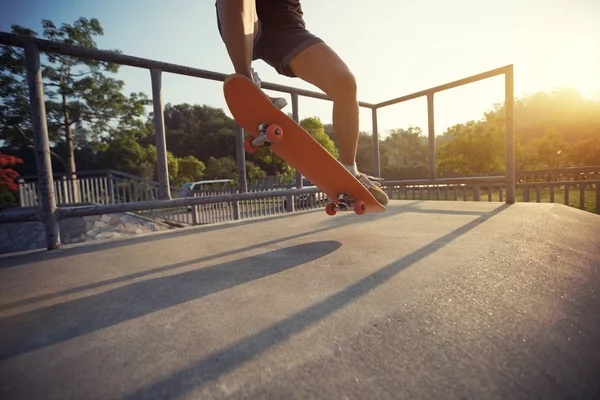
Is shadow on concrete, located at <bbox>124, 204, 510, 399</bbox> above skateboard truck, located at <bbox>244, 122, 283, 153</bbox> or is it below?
below

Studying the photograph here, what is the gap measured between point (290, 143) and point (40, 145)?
4.96ft

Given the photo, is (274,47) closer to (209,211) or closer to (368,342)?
(368,342)

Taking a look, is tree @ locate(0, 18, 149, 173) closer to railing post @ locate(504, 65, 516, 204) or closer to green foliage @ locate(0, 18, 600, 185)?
green foliage @ locate(0, 18, 600, 185)

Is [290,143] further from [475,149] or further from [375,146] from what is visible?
[475,149]

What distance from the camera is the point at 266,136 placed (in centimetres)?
157

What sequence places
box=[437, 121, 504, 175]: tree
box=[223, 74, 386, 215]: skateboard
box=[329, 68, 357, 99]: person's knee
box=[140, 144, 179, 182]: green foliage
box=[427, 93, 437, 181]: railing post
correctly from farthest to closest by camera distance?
box=[140, 144, 179, 182]: green foliage < box=[437, 121, 504, 175]: tree < box=[427, 93, 437, 181]: railing post < box=[329, 68, 357, 99]: person's knee < box=[223, 74, 386, 215]: skateboard

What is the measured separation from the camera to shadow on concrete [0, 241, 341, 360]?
0.76 metres

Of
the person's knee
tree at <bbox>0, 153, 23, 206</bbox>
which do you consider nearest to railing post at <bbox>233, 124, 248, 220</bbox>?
the person's knee

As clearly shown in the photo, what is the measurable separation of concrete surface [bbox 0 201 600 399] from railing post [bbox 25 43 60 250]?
1.02ft

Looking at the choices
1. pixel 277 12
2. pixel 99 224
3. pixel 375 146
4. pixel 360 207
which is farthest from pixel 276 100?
pixel 99 224

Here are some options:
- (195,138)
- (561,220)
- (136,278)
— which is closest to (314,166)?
(136,278)

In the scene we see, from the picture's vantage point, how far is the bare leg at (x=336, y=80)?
1771mm

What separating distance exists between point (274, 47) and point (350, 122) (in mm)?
660

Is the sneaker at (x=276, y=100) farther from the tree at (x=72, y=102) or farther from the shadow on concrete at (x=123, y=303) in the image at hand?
the tree at (x=72, y=102)
